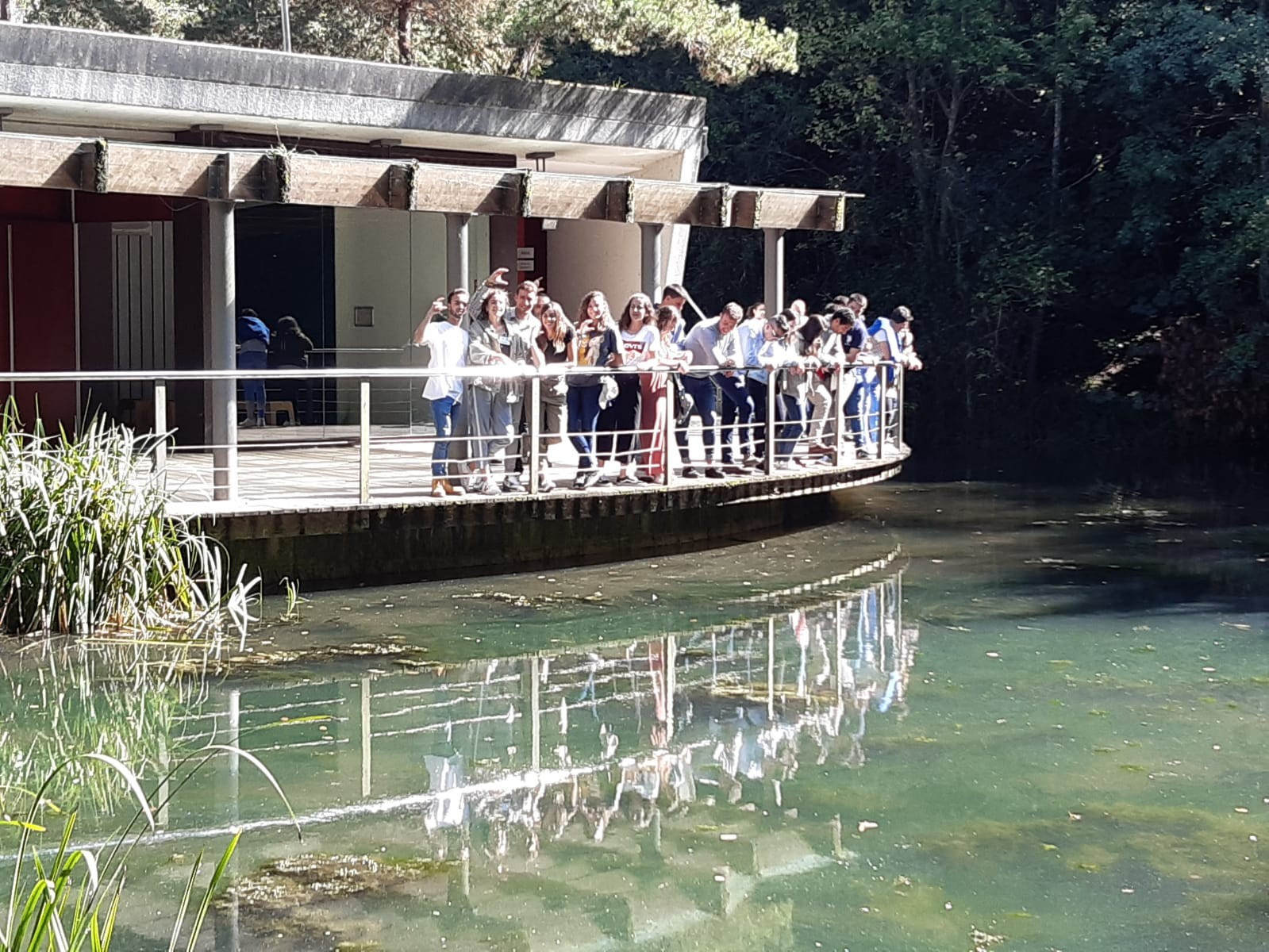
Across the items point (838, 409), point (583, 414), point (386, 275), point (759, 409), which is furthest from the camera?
point (386, 275)

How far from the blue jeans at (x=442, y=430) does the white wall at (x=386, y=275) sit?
622cm

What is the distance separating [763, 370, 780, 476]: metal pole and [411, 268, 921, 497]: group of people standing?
4 centimetres

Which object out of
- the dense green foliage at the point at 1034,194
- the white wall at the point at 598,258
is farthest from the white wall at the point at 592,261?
the dense green foliage at the point at 1034,194

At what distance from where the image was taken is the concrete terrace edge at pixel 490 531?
12523 millimetres

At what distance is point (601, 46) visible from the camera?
25.0 m

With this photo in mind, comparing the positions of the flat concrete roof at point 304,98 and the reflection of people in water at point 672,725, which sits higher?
the flat concrete roof at point 304,98

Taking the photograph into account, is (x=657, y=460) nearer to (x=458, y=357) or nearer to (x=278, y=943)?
(x=458, y=357)

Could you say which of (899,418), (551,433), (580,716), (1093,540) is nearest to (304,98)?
(551,433)

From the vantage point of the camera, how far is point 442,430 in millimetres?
13195

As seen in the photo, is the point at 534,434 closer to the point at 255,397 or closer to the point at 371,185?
the point at 371,185

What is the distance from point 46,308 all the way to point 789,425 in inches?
274

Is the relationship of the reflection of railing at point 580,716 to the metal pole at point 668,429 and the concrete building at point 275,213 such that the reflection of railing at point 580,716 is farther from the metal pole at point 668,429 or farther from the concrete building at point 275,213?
the concrete building at point 275,213

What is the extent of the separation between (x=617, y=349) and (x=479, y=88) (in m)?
4.94

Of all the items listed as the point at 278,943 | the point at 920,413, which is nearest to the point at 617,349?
the point at 278,943
